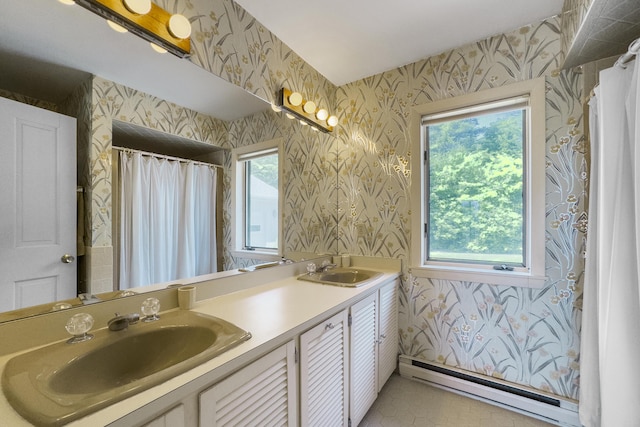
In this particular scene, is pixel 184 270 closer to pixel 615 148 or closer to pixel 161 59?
pixel 161 59

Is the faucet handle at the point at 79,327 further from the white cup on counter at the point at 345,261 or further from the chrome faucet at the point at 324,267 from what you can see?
the white cup on counter at the point at 345,261

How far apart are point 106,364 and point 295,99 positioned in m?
1.73

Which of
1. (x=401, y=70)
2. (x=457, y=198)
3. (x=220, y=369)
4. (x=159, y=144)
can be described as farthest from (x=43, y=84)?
(x=457, y=198)

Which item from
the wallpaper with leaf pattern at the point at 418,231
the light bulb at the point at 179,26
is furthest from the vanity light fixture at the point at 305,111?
the light bulb at the point at 179,26

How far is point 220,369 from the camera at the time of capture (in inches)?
27.7

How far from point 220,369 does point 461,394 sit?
1859mm

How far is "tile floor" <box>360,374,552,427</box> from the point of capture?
1.54 meters

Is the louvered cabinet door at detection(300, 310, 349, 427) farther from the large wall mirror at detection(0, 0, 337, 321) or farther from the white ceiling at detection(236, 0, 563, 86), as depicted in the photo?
the white ceiling at detection(236, 0, 563, 86)

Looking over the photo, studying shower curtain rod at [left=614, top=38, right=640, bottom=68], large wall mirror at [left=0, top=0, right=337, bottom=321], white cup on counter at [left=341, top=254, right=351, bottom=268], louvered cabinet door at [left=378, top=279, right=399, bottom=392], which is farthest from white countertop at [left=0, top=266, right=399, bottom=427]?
shower curtain rod at [left=614, top=38, right=640, bottom=68]

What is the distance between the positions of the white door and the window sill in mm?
1979

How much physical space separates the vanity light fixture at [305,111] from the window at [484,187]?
755 mm

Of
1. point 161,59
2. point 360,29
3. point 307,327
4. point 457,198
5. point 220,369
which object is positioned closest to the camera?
point 220,369

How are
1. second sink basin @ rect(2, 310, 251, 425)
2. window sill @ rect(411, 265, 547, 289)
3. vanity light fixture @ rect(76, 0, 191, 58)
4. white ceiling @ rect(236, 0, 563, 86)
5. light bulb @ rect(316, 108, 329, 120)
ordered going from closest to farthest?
second sink basin @ rect(2, 310, 251, 425)
vanity light fixture @ rect(76, 0, 191, 58)
white ceiling @ rect(236, 0, 563, 86)
window sill @ rect(411, 265, 547, 289)
light bulb @ rect(316, 108, 329, 120)

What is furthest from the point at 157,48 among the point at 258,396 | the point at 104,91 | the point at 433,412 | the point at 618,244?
the point at 433,412
